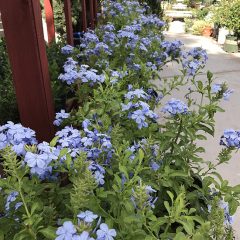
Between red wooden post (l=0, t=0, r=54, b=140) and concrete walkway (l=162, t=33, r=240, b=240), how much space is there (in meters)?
A: 1.05

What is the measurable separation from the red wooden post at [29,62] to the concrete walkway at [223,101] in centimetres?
105

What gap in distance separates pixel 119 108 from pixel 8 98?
1.12 meters

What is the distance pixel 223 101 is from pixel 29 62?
3696 millimetres

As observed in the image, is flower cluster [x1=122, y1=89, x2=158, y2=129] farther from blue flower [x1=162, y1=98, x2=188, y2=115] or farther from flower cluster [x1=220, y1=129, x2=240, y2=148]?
flower cluster [x1=220, y1=129, x2=240, y2=148]

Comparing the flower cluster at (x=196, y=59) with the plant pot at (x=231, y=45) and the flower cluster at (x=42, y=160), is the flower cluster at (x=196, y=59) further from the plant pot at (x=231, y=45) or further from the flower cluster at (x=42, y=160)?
the plant pot at (x=231, y=45)

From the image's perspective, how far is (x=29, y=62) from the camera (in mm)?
1770

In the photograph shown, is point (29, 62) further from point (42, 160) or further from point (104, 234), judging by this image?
point (104, 234)

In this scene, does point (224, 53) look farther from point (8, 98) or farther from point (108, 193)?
point (108, 193)

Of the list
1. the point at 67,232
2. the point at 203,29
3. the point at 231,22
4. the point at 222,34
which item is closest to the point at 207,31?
the point at 203,29

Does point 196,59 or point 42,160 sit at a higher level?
point 42,160

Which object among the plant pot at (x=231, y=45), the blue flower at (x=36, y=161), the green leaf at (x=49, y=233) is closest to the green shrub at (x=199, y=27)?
the plant pot at (x=231, y=45)

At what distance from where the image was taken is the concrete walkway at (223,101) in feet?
10.2

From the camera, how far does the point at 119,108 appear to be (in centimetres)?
173

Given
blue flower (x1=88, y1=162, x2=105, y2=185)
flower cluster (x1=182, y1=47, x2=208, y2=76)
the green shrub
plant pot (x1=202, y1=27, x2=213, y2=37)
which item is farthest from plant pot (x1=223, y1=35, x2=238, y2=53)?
blue flower (x1=88, y1=162, x2=105, y2=185)
